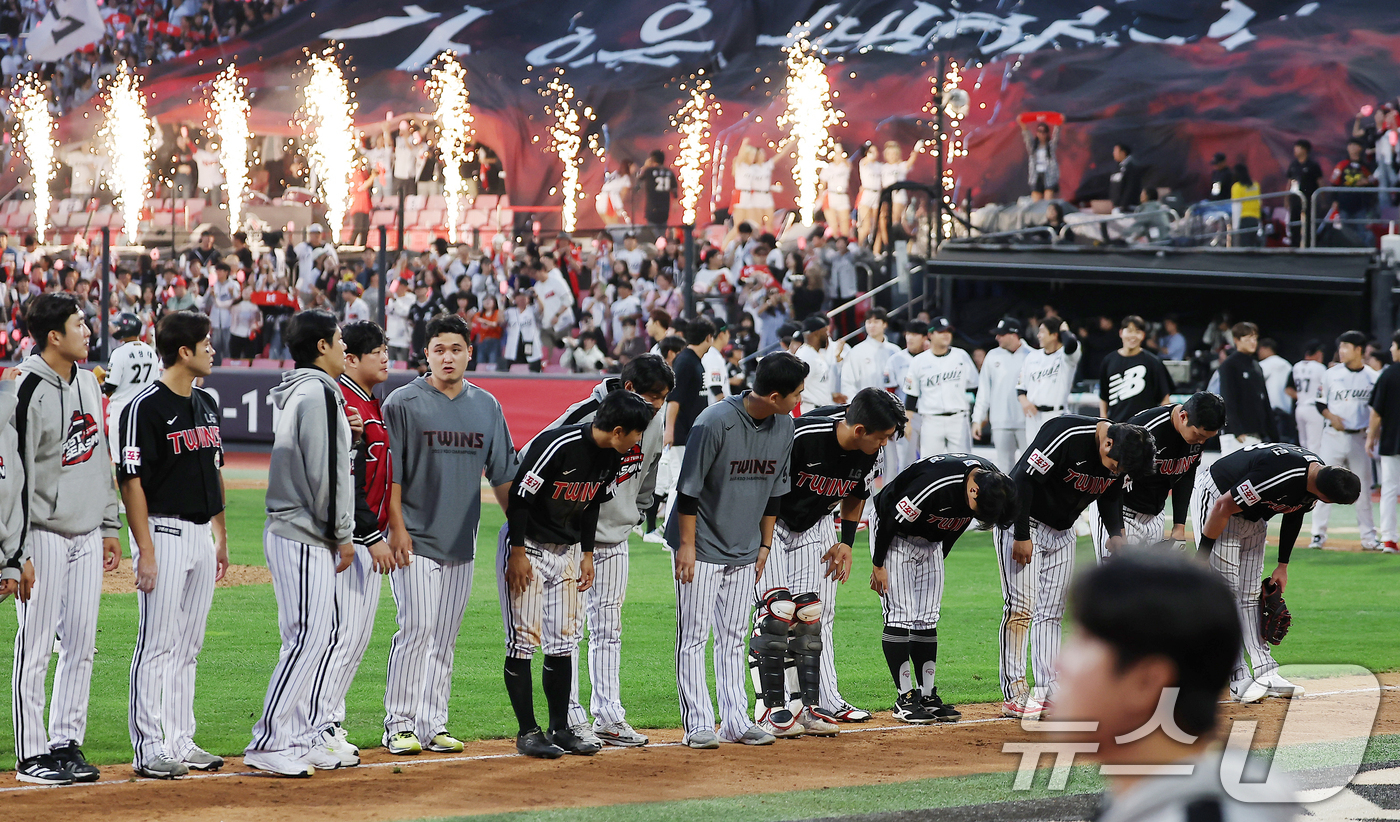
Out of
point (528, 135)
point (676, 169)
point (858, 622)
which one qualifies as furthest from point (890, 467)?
point (528, 135)

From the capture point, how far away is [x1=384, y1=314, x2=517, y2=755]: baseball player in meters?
6.26

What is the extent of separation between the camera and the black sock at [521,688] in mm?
6371

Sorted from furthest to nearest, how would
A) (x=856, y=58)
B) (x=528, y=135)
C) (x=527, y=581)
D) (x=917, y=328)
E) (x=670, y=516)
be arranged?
(x=528, y=135) → (x=856, y=58) → (x=917, y=328) → (x=670, y=516) → (x=527, y=581)

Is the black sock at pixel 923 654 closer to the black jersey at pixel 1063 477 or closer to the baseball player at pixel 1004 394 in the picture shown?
the black jersey at pixel 1063 477

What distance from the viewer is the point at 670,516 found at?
682 cm

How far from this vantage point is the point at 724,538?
6.68 meters

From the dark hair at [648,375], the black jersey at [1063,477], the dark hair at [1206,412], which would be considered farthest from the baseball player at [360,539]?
the dark hair at [1206,412]

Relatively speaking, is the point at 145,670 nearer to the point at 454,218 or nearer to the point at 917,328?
the point at 917,328

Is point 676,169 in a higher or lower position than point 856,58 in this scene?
lower

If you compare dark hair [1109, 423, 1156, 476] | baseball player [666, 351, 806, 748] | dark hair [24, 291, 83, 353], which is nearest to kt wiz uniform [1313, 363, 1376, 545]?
dark hair [1109, 423, 1156, 476]

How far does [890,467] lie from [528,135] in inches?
1103

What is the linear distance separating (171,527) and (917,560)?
3629 millimetres

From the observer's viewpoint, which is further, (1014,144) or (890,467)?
(1014,144)

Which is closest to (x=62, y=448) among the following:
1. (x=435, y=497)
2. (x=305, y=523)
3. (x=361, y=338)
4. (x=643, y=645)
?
(x=305, y=523)
